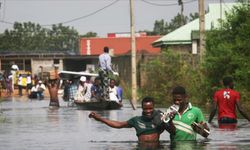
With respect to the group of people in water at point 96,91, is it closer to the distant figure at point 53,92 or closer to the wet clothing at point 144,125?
the distant figure at point 53,92

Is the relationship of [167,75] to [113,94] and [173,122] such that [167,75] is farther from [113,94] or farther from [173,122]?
[173,122]

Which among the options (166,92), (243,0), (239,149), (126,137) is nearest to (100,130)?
(126,137)

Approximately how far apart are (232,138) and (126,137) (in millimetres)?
2888

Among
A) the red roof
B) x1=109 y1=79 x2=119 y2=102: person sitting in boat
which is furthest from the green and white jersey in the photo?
the red roof

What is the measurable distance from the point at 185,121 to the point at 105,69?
21038 mm

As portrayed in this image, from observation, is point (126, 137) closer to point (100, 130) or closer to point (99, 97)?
point (100, 130)

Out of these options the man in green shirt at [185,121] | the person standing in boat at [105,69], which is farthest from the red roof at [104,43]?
the man in green shirt at [185,121]

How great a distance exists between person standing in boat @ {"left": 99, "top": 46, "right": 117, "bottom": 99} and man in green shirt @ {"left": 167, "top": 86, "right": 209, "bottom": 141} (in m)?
20.6

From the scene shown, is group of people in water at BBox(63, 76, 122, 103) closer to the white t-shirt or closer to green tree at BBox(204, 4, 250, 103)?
the white t-shirt

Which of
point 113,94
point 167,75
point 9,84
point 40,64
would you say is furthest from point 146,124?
point 40,64

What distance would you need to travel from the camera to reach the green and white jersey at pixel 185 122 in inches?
540

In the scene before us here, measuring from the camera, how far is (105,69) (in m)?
34.6

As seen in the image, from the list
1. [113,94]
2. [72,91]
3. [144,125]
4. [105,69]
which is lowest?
[72,91]

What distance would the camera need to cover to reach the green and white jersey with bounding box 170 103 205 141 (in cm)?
1371
